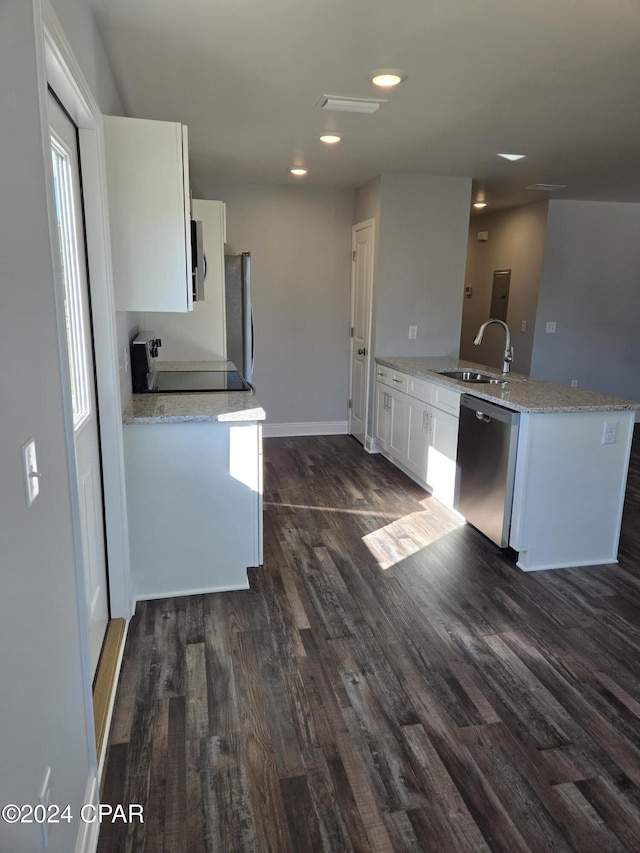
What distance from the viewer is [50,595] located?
1231 mm

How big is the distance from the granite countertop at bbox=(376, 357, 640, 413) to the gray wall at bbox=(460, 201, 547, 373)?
211 cm

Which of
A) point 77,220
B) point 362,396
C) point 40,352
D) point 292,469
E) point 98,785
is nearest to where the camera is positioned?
point 40,352

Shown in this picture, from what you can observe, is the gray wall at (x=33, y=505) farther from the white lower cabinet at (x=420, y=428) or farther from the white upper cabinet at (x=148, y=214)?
the white lower cabinet at (x=420, y=428)

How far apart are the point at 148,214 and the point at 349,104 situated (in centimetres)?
128

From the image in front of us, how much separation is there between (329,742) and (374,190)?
4472mm

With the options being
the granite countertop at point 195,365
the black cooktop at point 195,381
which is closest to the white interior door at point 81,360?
the black cooktop at point 195,381

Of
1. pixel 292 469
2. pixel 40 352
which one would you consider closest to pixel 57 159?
pixel 40 352

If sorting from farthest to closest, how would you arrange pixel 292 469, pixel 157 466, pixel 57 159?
pixel 292 469, pixel 157 466, pixel 57 159

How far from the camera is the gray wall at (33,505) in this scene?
37.9 inches

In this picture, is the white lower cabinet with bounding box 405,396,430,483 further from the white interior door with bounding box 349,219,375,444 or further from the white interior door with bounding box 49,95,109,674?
the white interior door with bounding box 49,95,109,674

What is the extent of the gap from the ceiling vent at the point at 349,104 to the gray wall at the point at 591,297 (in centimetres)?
355

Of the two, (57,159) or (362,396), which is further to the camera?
(362,396)

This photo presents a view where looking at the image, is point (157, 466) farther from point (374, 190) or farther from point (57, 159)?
point (374, 190)

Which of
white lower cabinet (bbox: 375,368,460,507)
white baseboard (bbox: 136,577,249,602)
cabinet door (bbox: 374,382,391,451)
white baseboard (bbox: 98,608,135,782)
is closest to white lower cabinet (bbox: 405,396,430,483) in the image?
white lower cabinet (bbox: 375,368,460,507)
